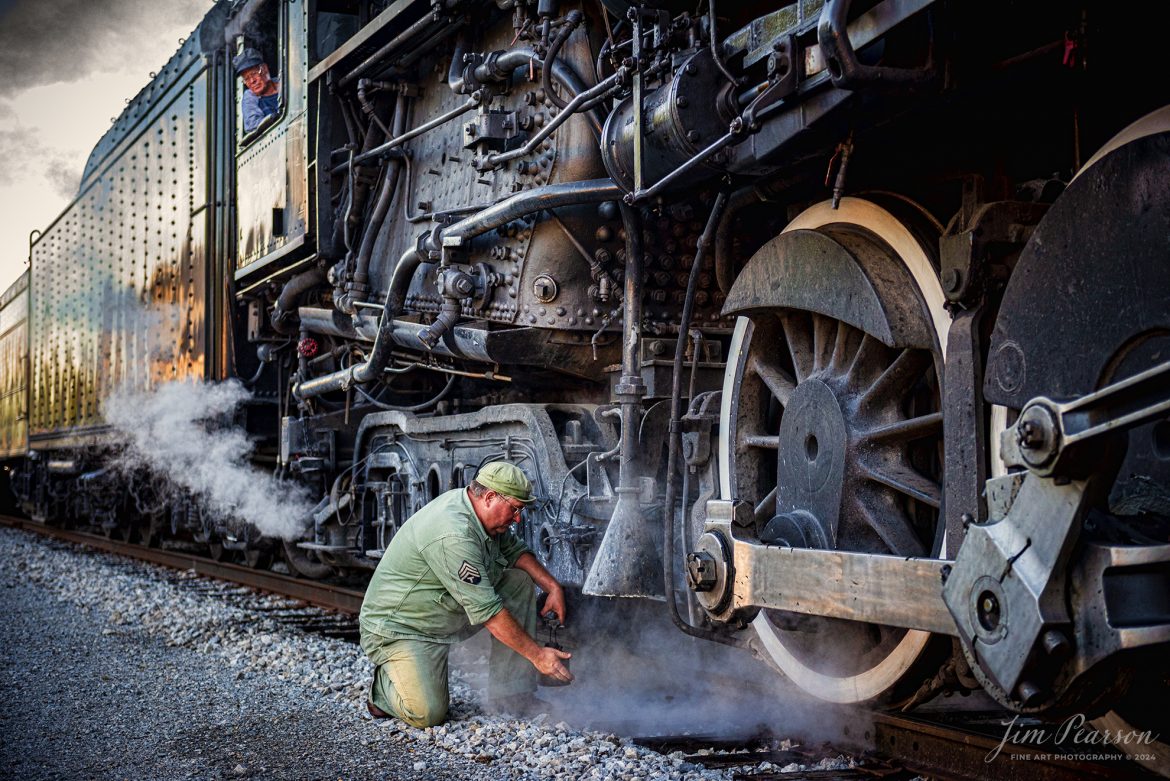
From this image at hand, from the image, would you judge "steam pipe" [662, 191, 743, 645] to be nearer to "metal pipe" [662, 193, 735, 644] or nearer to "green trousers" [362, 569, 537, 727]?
"metal pipe" [662, 193, 735, 644]

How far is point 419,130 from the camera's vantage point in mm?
5125

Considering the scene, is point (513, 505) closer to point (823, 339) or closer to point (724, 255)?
point (724, 255)

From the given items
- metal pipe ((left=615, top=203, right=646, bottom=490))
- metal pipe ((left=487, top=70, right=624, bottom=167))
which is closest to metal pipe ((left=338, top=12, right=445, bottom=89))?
metal pipe ((left=487, top=70, right=624, bottom=167))

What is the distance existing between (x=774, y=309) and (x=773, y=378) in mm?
227

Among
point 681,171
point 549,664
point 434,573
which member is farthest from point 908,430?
point 434,573

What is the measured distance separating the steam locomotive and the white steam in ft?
2.00

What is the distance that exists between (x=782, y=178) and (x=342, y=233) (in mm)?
Result: 3344

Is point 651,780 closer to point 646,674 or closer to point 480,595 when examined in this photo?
point 480,595

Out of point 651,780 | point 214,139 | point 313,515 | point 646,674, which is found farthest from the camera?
point 214,139

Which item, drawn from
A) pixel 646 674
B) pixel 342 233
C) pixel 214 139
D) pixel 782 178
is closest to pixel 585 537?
pixel 646 674

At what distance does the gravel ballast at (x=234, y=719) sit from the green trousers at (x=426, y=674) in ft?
0.29

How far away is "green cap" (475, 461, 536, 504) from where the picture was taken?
401 centimetres

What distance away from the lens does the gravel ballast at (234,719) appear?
3252 mm

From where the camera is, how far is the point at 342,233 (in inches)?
236
